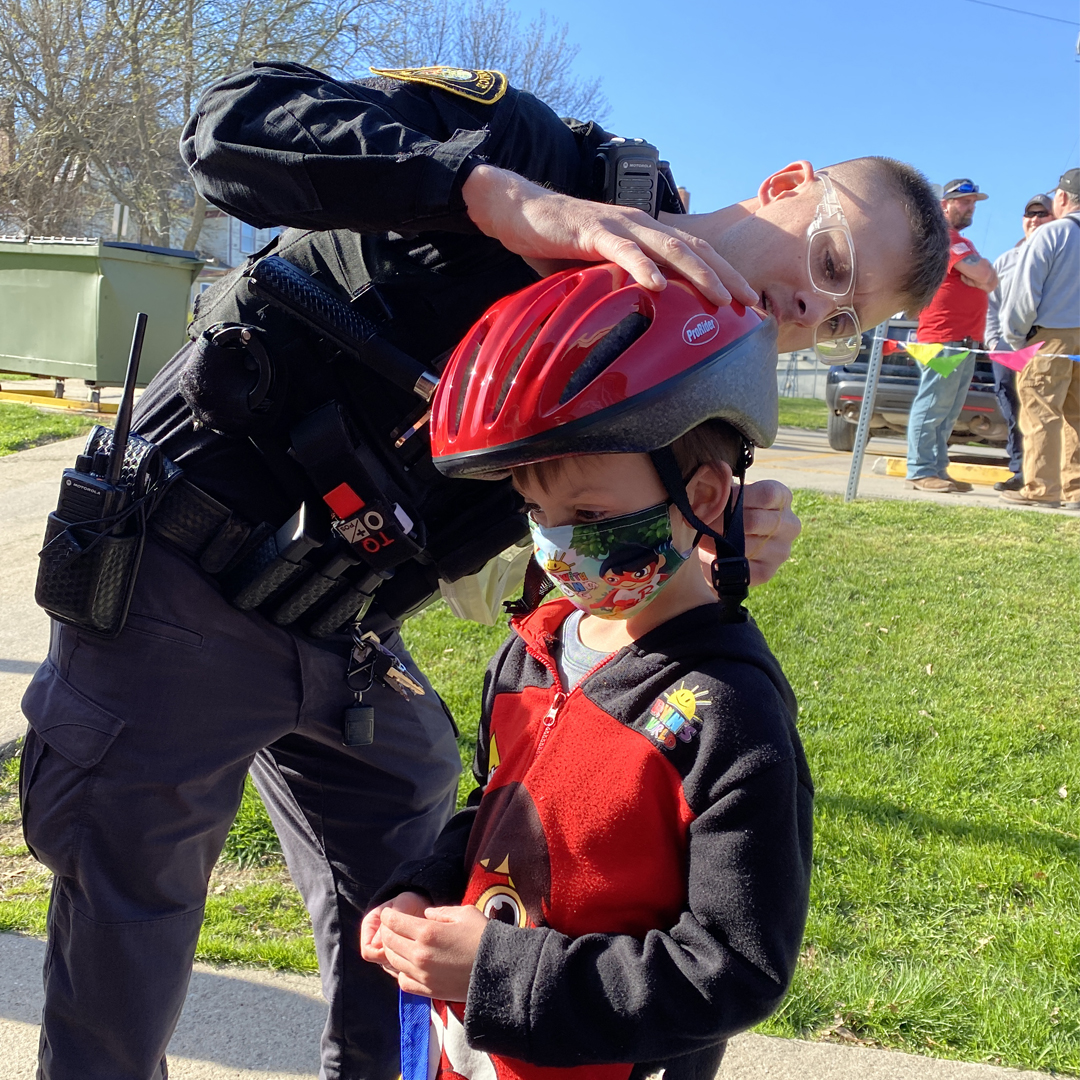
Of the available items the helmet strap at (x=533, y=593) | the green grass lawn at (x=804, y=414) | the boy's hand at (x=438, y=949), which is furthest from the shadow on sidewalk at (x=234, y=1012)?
the green grass lawn at (x=804, y=414)

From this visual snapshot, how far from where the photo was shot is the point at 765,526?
1812mm

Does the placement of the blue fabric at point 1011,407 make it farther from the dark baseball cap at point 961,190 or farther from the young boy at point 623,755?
the young boy at point 623,755

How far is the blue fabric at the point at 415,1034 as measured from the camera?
1.67 m

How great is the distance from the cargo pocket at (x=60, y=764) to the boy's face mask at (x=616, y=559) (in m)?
0.84

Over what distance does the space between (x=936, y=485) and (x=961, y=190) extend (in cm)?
257

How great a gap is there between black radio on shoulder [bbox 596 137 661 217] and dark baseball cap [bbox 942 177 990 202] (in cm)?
814

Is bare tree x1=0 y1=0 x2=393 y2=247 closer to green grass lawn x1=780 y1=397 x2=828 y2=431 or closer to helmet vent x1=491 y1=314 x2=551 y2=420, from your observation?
green grass lawn x1=780 y1=397 x2=828 y2=431

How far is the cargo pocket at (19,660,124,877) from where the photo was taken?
5.85ft

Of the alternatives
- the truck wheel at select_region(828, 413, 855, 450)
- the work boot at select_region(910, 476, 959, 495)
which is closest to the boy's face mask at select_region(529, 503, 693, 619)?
the work boot at select_region(910, 476, 959, 495)

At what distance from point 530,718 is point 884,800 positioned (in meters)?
2.64

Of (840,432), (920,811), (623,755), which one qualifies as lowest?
(920,811)

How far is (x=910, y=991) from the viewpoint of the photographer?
Answer: 2.83 meters

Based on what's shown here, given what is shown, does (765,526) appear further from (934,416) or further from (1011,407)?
(1011,407)

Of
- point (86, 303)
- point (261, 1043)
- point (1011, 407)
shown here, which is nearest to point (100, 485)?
point (261, 1043)
